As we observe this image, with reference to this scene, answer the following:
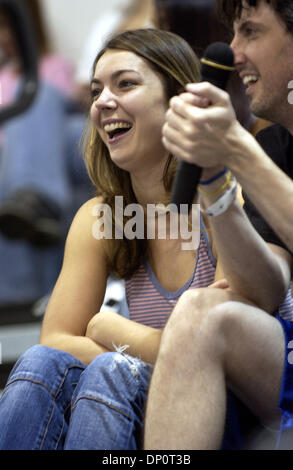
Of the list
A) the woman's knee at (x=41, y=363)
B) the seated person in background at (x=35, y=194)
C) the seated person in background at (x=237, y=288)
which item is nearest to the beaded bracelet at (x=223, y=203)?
the seated person in background at (x=237, y=288)

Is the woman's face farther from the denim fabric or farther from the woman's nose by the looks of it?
the denim fabric

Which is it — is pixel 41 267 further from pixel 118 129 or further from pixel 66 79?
pixel 118 129

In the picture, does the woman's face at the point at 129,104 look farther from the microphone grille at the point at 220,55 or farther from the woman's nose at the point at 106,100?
the microphone grille at the point at 220,55

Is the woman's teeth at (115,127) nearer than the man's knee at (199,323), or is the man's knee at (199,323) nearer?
the man's knee at (199,323)

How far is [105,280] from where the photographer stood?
2.81ft

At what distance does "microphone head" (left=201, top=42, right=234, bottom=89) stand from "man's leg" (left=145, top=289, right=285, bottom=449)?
185 mm

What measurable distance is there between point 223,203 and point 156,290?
7.4 inches

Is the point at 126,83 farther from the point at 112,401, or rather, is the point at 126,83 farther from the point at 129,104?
the point at 112,401

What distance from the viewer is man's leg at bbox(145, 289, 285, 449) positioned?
600 millimetres

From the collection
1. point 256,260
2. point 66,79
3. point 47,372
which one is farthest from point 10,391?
point 66,79

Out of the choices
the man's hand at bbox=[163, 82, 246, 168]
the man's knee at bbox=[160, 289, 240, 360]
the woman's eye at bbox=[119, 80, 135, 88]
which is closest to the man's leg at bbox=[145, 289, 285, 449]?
the man's knee at bbox=[160, 289, 240, 360]

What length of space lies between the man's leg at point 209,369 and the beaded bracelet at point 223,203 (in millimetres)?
71

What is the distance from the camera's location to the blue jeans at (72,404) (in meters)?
0.66

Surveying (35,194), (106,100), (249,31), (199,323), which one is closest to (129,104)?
(106,100)
